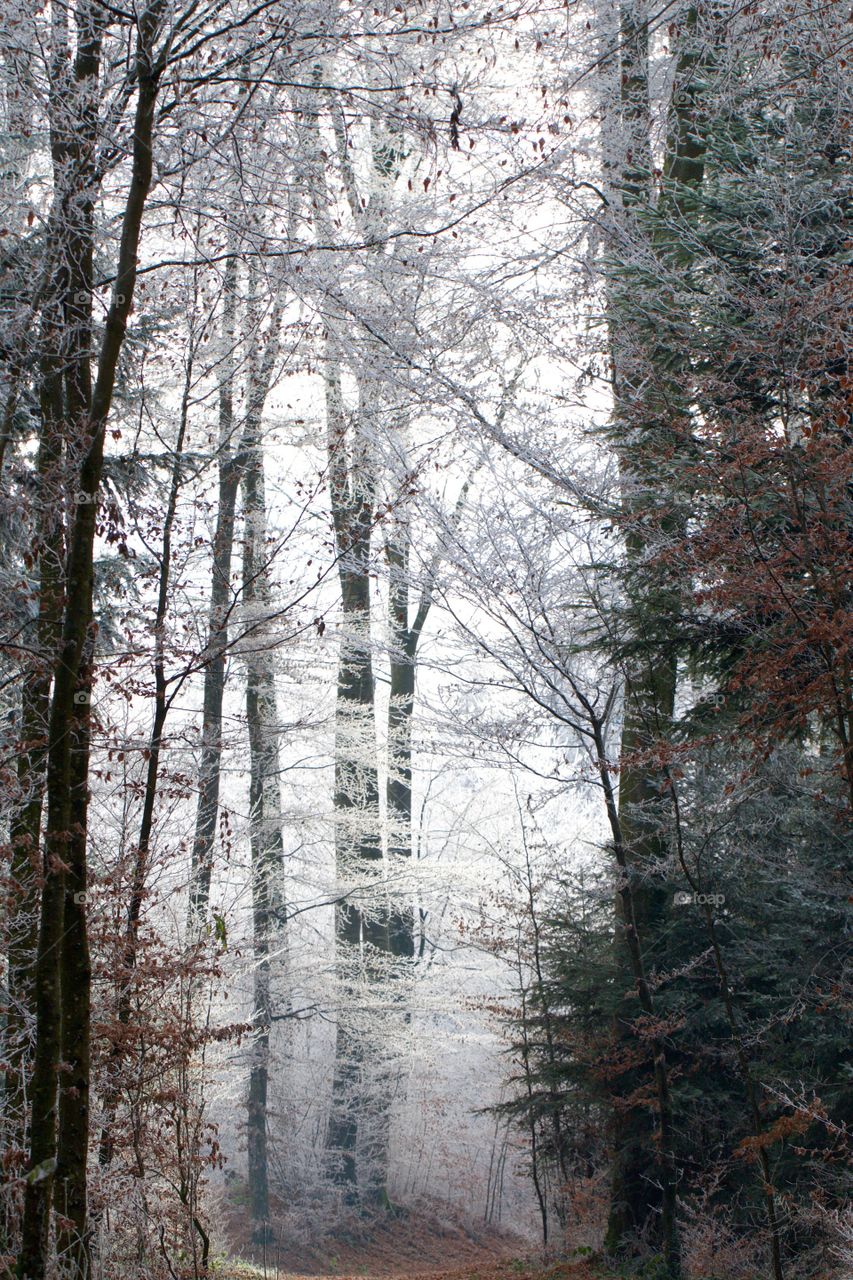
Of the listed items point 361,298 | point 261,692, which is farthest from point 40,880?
point 261,692

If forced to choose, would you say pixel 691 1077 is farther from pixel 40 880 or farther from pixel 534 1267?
pixel 40 880

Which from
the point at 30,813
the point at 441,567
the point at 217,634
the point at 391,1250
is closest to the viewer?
the point at 30,813

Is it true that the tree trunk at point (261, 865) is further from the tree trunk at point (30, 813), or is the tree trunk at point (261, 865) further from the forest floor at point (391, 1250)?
the tree trunk at point (30, 813)

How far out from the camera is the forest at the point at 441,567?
15.7ft

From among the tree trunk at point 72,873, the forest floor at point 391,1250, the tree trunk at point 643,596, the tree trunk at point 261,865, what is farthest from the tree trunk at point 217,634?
the forest floor at point 391,1250

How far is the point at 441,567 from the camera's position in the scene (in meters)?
9.44

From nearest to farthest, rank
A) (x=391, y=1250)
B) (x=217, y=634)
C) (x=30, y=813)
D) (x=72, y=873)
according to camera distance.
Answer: (x=72, y=873), (x=30, y=813), (x=217, y=634), (x=391, y=1250)
